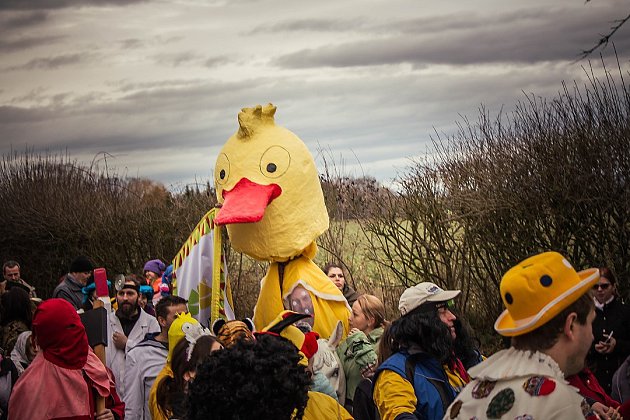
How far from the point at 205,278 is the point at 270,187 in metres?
1.39

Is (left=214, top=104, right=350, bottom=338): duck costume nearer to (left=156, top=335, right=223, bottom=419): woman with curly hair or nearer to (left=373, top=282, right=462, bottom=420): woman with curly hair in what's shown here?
(left=156, top=335, right=223, bottom=419): woman with curly hair

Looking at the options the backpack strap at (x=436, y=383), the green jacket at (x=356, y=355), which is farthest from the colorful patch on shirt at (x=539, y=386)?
the green jacket at (x=356, y=355)

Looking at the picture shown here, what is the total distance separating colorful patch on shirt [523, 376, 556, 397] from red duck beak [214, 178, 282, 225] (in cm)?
474

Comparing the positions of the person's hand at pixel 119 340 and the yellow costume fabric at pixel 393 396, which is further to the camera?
the person's hand at pixel 119 340

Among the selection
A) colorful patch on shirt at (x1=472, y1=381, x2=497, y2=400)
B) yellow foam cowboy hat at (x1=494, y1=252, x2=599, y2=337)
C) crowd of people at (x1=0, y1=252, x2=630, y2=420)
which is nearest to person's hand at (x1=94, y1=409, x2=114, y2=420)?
crowd of people at (x1=0, y1=252, x2=630, y2=420)

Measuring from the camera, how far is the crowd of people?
3482 mm

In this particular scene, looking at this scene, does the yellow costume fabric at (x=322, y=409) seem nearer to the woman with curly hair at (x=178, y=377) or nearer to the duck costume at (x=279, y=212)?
the woman with curly hair at (x=178, y=377)

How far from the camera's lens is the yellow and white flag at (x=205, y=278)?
9.08 metres

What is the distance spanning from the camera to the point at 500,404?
135 inches

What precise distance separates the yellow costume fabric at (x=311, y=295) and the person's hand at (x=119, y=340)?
3.84 feet

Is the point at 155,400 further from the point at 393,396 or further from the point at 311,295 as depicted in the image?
the point at 311,295

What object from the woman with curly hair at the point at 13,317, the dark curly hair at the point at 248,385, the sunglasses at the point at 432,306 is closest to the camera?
the dark curly hair at the point at 248,385

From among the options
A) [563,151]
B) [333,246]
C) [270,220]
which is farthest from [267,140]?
[333,246]

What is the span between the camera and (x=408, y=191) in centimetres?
1171
